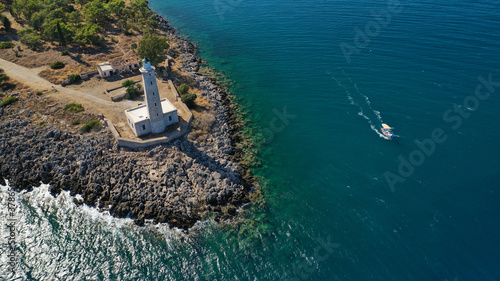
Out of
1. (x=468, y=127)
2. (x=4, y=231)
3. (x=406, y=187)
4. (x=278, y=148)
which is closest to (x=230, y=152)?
(x=278, y=148)

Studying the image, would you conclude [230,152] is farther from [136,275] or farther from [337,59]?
[337,59]

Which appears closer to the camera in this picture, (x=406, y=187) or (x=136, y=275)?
(x=136, y=275)

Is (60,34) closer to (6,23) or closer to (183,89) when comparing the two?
(6,23)

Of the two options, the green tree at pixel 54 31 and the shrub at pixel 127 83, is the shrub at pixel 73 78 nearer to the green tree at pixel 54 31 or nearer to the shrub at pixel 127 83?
the shrub at pixel 127 83

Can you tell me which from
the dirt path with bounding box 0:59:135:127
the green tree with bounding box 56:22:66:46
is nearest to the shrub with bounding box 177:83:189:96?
the dirt path with bounding box 0:59:135:127

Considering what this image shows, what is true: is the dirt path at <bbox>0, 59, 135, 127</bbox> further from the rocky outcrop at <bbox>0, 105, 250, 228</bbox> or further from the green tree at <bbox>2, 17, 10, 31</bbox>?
the green tree at <bbox>2, 17, 10, 31</bbox>

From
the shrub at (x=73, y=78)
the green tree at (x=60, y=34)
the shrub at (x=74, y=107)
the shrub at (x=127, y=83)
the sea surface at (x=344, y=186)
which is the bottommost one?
the sea surface at (x=344, y=186)

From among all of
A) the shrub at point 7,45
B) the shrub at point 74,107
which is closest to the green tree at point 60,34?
the shrub at point 7,45
